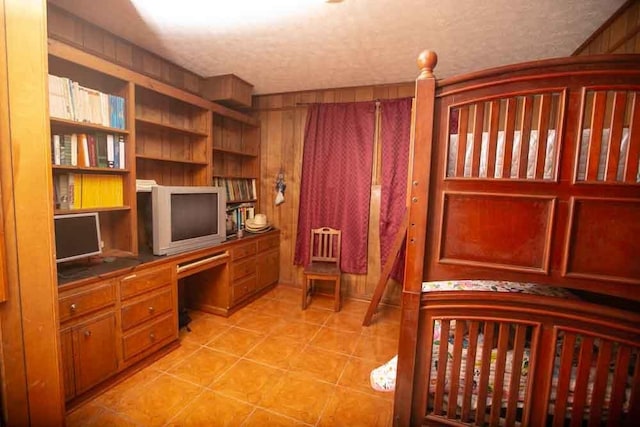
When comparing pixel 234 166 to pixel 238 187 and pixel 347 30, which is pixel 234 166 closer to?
pixel 238 187

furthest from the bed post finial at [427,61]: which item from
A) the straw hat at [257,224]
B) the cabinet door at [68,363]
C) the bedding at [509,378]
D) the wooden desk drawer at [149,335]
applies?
the straw hat at [257,224]

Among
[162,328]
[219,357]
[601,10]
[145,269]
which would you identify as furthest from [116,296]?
[601,10]

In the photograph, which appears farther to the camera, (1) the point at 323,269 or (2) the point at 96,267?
(1) the point at 323,269

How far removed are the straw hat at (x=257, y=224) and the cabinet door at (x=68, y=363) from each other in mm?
1907

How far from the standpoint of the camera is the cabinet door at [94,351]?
62.5 inches

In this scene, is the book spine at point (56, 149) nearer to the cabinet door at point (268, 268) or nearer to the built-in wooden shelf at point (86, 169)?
the built-in wooden shelf at point (86, 169)

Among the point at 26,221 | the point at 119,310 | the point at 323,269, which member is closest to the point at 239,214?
the point at 323,269

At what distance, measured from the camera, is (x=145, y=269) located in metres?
1.95

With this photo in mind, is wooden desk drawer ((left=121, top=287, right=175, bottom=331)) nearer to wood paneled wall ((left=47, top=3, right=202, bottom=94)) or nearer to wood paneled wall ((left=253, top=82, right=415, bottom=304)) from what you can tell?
wood paneled wall ((left=253, top=82, right=415, bottom=304))

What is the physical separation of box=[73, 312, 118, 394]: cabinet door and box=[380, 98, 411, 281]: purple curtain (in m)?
2.49

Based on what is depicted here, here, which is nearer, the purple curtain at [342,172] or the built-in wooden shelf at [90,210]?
the built-in wooden shelf at [90,210]

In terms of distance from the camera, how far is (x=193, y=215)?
245cm

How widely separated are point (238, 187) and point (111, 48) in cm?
168

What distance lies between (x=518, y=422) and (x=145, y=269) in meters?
2.27
